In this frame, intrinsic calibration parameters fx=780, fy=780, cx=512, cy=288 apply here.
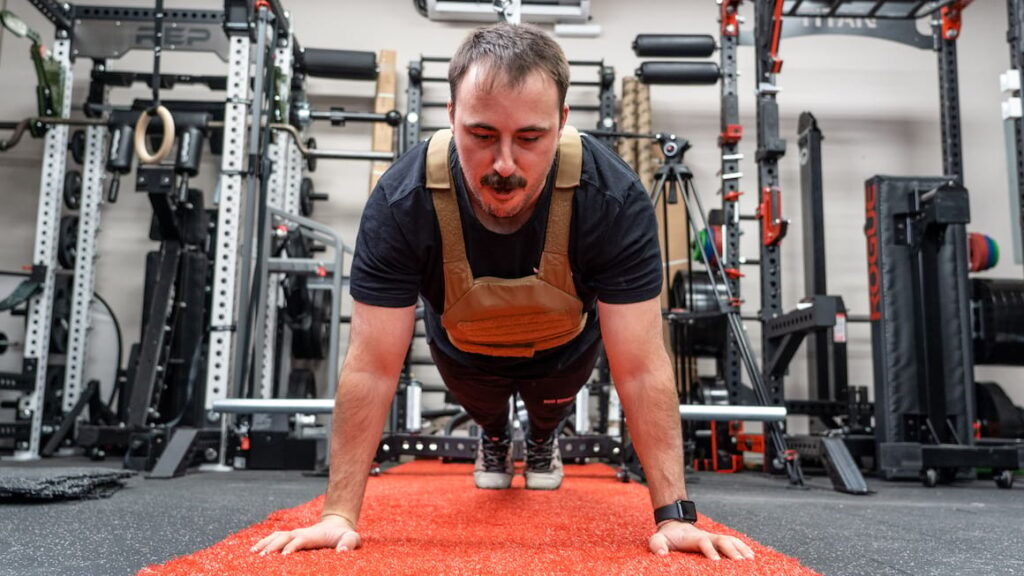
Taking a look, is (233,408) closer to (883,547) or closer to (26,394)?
(883,547)

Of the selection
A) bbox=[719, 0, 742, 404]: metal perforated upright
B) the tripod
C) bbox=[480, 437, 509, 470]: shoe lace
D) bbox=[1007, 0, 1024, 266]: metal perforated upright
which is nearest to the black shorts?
bbox=[480, 437, 509, 470]: shoe lace

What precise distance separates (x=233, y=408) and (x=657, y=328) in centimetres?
166

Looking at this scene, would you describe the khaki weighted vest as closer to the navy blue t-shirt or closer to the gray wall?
the navy blue t-shirt

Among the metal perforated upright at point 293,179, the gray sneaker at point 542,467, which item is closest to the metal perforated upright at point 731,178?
the gray sneaker at point 542,467

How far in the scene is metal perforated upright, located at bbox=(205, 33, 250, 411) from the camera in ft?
11.3

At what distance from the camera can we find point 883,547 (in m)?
1.51

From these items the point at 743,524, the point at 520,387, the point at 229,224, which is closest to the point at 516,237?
the point at 520,387

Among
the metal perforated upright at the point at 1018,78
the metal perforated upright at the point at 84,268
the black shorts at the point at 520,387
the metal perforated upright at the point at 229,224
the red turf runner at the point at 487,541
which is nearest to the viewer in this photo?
→ the red turf runner at the point at 487,541

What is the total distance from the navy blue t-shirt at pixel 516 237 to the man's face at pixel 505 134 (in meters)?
0.12

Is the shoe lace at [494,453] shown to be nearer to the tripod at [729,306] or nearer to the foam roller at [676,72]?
the tripod at [729,306]

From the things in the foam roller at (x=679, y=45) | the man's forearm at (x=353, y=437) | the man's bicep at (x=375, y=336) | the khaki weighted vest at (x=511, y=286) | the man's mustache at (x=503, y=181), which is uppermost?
the foam roller at (x=679, y=45)

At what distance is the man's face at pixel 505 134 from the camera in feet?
3.74

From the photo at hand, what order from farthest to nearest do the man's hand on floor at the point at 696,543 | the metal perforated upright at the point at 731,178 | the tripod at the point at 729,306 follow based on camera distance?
the metal perforated upright at the point at 731,178 → the tripod at the point at 729,306 → the man's hand on floor at the point at 696,543

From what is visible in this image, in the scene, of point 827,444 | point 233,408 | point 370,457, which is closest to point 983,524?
point 827,444
